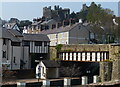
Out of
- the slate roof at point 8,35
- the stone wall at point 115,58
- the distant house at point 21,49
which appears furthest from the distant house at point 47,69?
the stone wall at point 115,58

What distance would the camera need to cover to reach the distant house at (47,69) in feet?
64.6

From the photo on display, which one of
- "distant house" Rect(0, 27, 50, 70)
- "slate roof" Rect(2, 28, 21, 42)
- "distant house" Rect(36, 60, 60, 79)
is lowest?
"distant house" Rect(36, 60, 60, 79)

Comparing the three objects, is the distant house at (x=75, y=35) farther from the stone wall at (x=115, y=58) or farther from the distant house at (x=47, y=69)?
the stone wall at (x=115, y=58)

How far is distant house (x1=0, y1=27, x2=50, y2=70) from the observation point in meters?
20.2

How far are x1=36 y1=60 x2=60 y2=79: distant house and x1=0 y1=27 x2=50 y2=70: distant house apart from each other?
2601 millimetres

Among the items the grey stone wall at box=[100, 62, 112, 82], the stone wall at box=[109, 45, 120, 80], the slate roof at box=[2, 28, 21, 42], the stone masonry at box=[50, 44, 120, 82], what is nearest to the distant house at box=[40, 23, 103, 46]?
the slate roof at box=[2, 28, 21, 42]

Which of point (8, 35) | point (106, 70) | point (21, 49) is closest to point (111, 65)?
point (106, 70)

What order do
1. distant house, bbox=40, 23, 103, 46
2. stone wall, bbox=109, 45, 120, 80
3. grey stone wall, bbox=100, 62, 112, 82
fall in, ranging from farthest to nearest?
1. distant house, bbox=40, 23, 103, 46
2. grey stone wall, bbox=100, 62, 112, 82
3. stone wall, bbox=109, 45, 120, 80

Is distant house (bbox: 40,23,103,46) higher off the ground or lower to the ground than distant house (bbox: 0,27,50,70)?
higher

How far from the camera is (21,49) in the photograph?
73.4 feet

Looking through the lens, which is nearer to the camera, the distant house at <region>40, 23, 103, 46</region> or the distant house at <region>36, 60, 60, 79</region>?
the distant house at <region>36, 60, 60, 79</region>

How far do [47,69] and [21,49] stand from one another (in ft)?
13.0

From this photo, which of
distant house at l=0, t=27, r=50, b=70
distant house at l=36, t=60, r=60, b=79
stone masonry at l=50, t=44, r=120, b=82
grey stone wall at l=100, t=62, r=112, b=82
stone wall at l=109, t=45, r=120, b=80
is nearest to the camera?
stone wall at l=109, t=45, r=120, b=80

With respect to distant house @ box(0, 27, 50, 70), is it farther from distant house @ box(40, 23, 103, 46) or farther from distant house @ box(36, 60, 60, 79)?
distant house @ box(40, 23, 103, 46)
